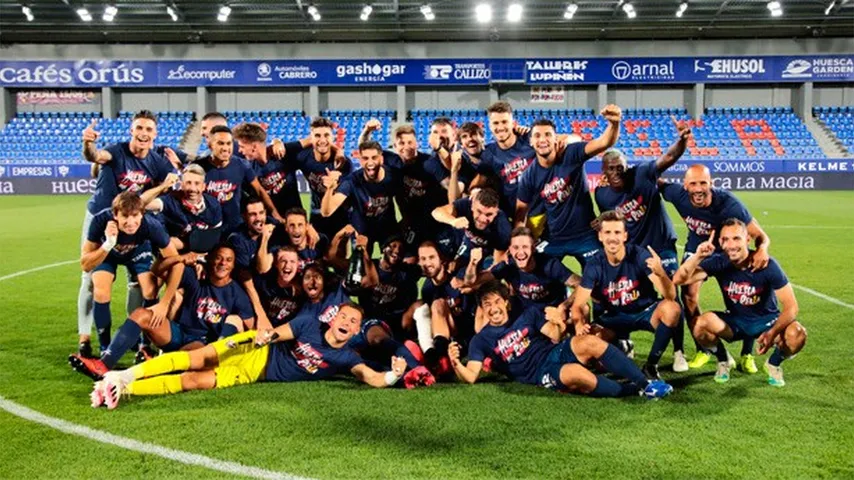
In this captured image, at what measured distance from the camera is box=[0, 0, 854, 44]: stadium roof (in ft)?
93.9

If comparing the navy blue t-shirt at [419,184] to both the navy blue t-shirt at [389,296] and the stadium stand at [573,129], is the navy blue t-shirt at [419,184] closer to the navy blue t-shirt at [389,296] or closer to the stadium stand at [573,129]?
the navy blue t-shirt at [389,296]

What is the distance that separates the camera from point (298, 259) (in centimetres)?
693

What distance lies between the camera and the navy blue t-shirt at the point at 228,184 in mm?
6887

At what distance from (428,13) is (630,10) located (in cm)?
771

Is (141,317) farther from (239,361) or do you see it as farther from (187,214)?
(187,214)

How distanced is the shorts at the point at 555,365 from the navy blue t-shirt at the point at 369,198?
259cm

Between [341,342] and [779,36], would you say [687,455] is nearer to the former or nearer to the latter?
[341,342]

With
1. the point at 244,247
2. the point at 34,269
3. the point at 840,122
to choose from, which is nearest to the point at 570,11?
the point at 840,122

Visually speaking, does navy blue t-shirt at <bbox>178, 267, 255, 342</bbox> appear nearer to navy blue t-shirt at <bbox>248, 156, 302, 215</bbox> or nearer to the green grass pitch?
the green grass pitch

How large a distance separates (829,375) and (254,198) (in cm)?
520

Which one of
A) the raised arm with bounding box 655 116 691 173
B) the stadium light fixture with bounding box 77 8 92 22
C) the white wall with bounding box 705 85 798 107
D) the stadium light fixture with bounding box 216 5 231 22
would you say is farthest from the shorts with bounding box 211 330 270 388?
the white wall with bounding box 705 85 798 107

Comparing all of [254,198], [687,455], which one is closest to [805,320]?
[687,455]

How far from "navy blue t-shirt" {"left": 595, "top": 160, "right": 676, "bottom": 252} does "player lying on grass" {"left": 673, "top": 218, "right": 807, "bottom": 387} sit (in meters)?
0.76

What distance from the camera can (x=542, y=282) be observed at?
21.3 ft
